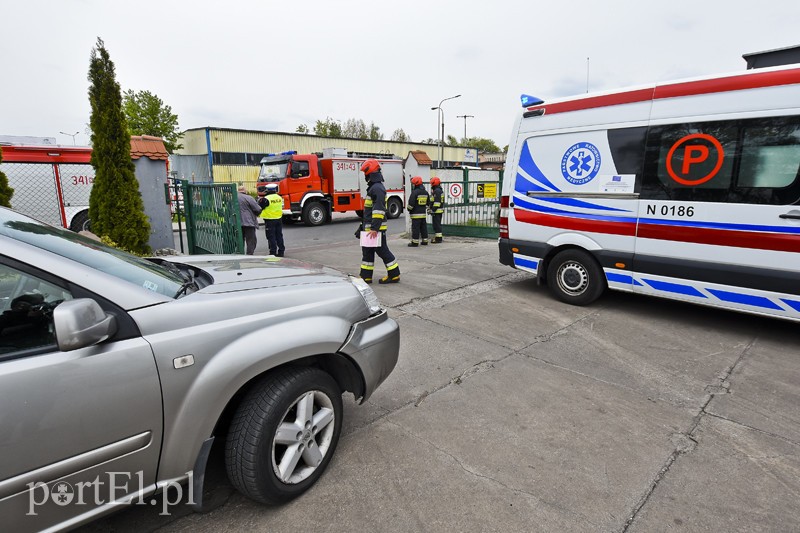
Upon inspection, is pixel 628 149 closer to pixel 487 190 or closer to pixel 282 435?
pixel 282 435

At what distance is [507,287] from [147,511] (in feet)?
17.9

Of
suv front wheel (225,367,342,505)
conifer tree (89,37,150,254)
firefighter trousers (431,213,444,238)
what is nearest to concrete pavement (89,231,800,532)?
suv front wheel (225,367,342,505)

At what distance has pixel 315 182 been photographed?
55.3 feet

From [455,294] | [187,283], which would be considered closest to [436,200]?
[455,294]

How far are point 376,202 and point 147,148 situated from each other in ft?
14.9

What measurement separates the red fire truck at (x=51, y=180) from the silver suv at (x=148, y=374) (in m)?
10.9

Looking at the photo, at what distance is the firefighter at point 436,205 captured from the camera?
36.8 feet

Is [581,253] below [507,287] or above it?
above

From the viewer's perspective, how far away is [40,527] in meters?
1.56

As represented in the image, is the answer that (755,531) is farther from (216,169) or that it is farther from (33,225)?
(216,169)

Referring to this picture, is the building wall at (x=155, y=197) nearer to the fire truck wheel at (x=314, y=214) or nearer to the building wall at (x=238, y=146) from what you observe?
the fire truck wheel at (x=314, y=214)

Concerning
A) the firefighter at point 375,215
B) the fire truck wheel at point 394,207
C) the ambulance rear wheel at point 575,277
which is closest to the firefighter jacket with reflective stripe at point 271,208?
the firefighter at point 375,215

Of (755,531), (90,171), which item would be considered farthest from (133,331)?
(90,171)

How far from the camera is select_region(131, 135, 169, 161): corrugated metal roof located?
306 inches
